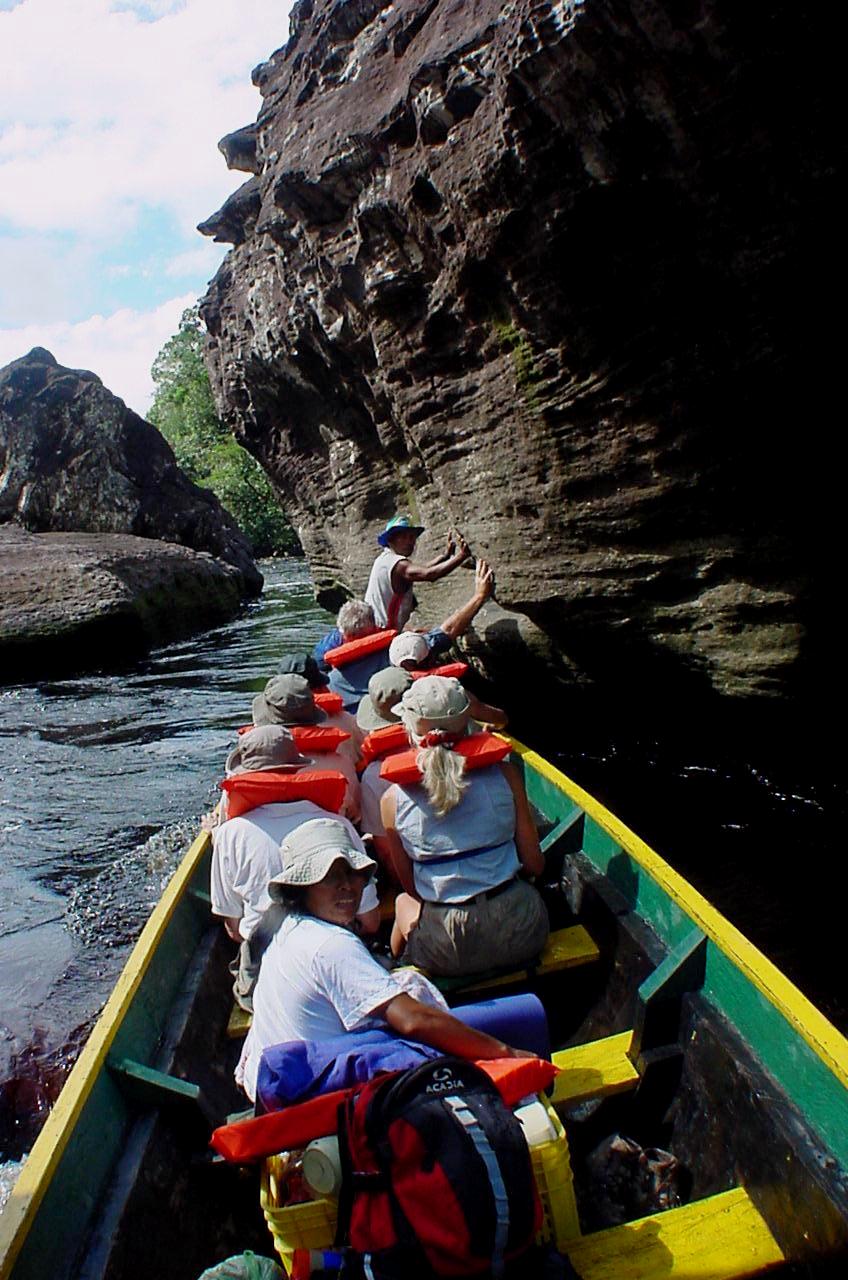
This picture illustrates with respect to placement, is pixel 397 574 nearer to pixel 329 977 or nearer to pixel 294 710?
pixel 294 710

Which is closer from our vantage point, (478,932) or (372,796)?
(478,932)

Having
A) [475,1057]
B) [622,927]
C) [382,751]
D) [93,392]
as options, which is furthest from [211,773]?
[93,392]

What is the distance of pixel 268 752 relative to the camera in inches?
135

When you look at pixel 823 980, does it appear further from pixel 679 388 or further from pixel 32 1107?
pixel 32 1107

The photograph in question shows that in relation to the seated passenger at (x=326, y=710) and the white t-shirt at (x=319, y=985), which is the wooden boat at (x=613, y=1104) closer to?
A: the white t-shirt at (x=319, y=985)

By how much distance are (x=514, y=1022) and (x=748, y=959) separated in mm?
866

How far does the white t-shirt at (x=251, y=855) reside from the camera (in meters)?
3.26

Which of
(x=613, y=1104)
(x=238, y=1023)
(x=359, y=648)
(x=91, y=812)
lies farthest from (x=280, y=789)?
(x=91, y=812)

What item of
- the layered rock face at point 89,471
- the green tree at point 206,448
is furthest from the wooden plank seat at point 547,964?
the green tree at point 206,448

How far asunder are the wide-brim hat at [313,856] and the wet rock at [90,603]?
44.0 ft

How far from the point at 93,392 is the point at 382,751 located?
24107mm

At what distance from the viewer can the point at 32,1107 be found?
396 cm

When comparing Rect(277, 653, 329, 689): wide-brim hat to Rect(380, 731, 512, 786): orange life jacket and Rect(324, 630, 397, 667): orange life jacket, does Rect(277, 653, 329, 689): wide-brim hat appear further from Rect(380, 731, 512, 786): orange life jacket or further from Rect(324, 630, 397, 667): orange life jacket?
Rect(380, 731, 512, 786): orange life jacket

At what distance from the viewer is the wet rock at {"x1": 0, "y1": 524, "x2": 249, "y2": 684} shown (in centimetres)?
1444
